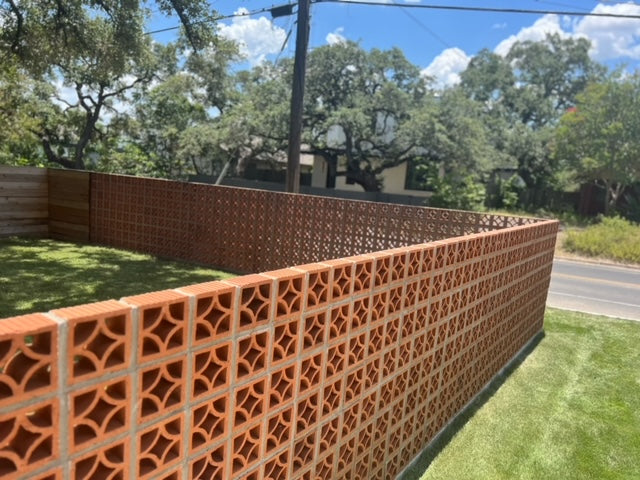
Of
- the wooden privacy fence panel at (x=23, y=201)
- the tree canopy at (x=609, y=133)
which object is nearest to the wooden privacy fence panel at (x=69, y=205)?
the wooden privacy fence panel at (x=23, y=201)

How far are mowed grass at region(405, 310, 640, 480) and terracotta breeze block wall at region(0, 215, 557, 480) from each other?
353 millimetres

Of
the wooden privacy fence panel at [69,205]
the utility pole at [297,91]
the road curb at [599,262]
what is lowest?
the road curb at [599,262]

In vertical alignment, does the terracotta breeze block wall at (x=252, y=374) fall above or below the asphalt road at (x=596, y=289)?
above

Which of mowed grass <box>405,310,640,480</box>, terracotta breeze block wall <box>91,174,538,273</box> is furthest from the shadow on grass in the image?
terracotta breeze block wall <box>91,174,538,273</box>

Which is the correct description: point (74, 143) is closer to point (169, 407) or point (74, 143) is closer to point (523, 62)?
point (169, 407)

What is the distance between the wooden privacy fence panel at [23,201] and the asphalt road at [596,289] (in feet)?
36.7

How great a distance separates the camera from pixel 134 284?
796cm

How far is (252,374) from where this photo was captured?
208 centimetres

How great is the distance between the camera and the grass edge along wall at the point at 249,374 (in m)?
1.40

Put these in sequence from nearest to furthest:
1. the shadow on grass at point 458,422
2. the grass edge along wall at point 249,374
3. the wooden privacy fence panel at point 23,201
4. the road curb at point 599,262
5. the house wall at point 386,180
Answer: the grass edge along wall at point 249,374, the shadow on grass at point 458,422, the wooden privacy fence panel at point 23,201, the road curb at point 599,262, the house wall at point 386,180

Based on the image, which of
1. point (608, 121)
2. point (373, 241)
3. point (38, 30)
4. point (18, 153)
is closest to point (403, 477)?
point (373, 241)

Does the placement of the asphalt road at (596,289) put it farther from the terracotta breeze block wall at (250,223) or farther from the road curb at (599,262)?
the terracotta breeze block wall at (250,223)

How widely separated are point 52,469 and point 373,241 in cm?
745

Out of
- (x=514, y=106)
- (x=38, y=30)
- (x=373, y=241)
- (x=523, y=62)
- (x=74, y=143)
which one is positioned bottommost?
(x=373, y=241)
